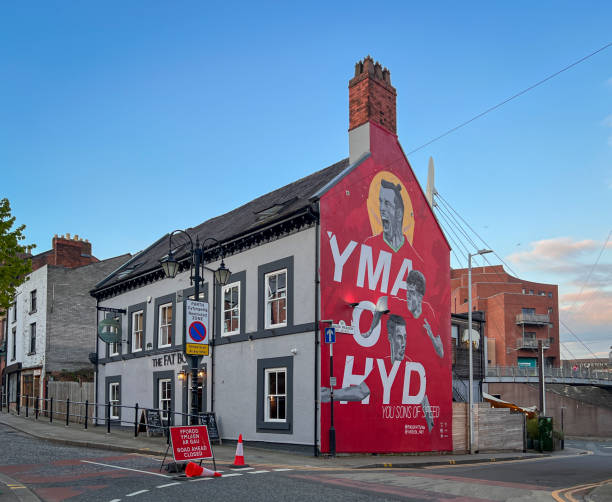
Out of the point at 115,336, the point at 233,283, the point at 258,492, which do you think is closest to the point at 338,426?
the point at 233,283

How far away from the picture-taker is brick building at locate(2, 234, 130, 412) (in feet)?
126

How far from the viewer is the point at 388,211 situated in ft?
77.5

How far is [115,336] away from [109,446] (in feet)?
38.2

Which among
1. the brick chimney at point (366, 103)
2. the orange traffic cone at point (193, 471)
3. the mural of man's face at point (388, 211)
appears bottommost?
the orange traffic cone at point (193, 471)

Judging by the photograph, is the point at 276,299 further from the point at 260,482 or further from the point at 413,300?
the point at 260,482

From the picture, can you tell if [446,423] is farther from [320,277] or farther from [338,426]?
[320,277]

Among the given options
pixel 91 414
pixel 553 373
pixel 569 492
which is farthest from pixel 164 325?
pixel 553 373

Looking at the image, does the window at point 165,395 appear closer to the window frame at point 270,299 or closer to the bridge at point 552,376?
the window frame at point 270,299

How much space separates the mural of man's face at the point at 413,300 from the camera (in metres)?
24.2

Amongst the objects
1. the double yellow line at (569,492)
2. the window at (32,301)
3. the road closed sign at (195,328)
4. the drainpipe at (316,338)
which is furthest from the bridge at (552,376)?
the road closed sign at (195,328)

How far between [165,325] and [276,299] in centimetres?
825

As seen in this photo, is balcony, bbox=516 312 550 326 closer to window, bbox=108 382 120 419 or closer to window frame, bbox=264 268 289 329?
window, bbox=108 382 120 419

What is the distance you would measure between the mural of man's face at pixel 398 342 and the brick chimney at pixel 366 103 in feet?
21.4

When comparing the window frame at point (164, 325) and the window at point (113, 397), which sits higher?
the window frame at point (164, 325)
